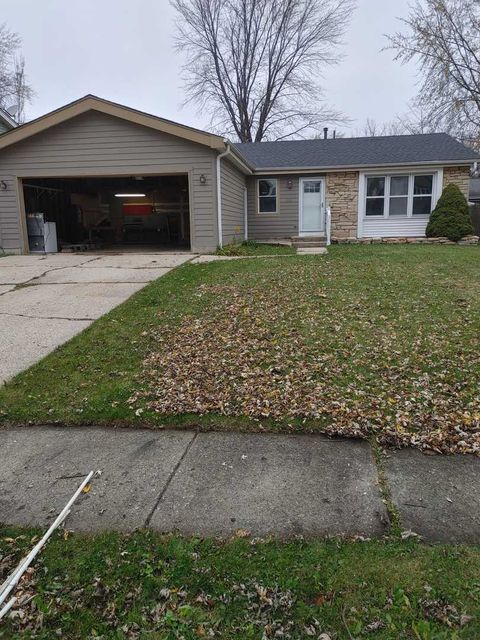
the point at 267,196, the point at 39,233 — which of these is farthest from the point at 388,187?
the point at 39,233

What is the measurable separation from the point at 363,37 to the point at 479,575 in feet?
91.3

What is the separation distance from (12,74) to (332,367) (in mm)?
28891

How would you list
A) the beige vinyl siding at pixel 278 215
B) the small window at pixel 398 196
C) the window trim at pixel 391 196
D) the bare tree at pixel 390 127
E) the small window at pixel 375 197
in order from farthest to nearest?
the bare tree at pixel 390 127, the beige vinyl siding at pixel 278 215, the small window at pixel 375 197, the small window at pixel 398 196, the window trim at pixel 391 196

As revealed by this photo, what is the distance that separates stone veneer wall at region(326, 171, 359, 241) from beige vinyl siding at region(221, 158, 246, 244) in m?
2.90

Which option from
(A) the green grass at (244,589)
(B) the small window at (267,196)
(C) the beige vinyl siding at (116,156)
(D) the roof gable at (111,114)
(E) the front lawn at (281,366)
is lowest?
(A) the green grass at (244,589)

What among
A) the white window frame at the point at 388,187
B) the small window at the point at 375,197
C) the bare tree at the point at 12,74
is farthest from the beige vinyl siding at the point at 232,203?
the bare tree at the point at 12,74

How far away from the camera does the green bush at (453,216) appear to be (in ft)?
43.6

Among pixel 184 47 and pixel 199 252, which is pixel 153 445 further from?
pixel 184 47

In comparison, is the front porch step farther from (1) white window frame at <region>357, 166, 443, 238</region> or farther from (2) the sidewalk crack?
(2) the sidewalk crack

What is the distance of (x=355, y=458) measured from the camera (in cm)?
261

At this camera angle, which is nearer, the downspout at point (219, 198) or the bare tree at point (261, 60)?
the downspout at point (219, 198)

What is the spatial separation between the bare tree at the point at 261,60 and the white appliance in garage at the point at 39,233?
17287 mm

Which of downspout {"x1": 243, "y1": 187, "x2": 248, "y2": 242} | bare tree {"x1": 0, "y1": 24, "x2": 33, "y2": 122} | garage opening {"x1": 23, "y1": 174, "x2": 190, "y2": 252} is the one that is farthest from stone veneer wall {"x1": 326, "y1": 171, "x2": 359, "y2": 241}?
bare tree {"x1": 0, "y1": 24, "x2": 33, "y2": 122}

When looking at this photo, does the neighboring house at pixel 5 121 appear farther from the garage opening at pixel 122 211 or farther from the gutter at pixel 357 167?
the gutter at pixel 357 167
